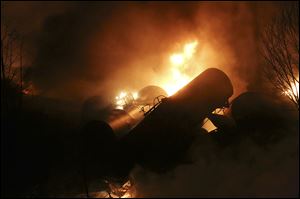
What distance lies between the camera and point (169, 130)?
53.8 feet

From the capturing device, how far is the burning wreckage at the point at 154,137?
642 inches

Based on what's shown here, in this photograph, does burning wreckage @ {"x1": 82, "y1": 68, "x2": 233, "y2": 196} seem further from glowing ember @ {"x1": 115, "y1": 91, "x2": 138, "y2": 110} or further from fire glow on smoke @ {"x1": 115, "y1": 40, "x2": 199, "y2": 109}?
fire glow on smoke @ {"x1": 115, "y1": 40, "x2": 199, "y2": 109}

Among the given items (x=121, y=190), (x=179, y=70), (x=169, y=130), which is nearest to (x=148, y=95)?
(x=179, y=70)

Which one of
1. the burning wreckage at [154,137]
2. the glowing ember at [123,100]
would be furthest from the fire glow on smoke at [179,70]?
the burning wreckage at [154,137]

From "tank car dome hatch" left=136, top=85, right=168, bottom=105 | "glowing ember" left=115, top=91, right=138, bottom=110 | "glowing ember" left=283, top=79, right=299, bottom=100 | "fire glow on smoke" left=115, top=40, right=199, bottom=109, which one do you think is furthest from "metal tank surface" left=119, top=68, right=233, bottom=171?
"fire glow on smoke" left=115, top=40, right=199, bottom=109

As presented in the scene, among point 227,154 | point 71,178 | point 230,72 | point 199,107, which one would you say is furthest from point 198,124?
point 230,72

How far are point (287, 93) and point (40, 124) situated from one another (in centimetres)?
1357

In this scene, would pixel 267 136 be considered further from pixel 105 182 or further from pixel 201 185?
pixel 105 182

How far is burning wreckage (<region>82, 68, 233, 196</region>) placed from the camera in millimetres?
16312

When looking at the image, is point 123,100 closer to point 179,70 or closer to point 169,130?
point 179,70

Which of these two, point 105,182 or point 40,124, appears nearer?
point 105,182

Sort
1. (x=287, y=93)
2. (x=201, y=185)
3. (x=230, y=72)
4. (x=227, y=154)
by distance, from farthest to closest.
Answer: (x=230, y=72), (x=287, y=93), (x=227, y=154), (x=201, y=185)

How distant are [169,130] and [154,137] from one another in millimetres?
703

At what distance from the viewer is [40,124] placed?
18531 mm
